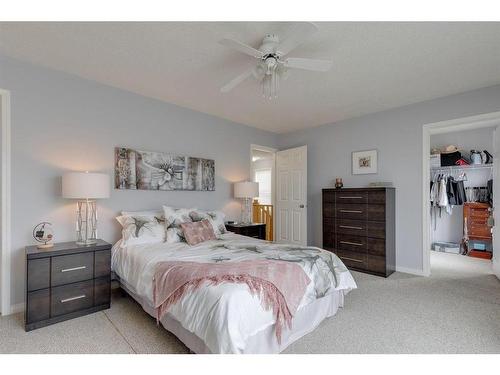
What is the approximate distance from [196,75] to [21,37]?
4.87 ft

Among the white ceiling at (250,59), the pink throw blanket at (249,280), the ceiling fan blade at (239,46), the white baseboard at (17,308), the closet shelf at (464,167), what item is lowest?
the white baseboard at (17,308)

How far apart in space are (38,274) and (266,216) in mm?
4270

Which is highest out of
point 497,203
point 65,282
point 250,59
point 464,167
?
point 250,59

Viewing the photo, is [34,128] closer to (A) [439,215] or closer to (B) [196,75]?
(B) [196,75]

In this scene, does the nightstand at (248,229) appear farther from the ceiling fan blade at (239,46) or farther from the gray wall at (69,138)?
the ceiling fan blade at (239,46)

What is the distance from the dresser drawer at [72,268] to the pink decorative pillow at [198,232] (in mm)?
925

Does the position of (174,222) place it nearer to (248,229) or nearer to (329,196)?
(248,229)

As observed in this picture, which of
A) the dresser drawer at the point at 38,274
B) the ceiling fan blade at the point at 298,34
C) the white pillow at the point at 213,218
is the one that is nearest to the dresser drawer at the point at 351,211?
the white pillow at the point at 213,218

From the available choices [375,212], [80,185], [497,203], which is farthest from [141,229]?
[497,203]

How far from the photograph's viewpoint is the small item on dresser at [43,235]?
2.40 m

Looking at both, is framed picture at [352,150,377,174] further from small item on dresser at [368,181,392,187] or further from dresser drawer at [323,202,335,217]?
dresser drawer at [323,202,335,217]

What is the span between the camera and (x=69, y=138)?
9.11 ft

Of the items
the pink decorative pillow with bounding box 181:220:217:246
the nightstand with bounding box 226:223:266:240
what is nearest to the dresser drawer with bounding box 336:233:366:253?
the nightstand with bounding box 226:223:266:240

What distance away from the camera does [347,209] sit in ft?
13.0
